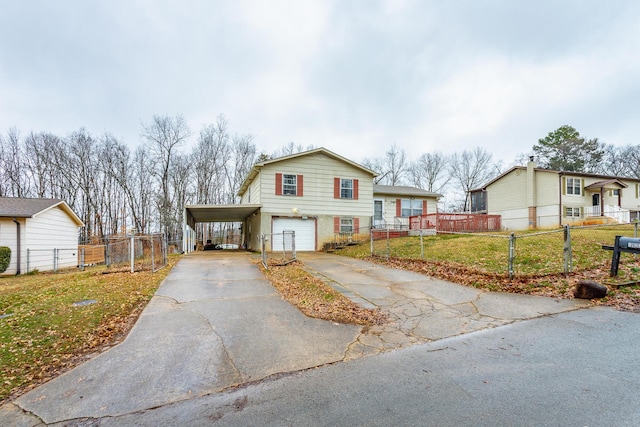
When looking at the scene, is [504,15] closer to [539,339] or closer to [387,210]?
[387,210]

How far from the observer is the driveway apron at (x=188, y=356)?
2693mm

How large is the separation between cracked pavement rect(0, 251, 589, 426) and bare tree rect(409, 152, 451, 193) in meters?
42.3

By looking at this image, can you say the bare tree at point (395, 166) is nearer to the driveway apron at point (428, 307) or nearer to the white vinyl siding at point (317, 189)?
the white vinyl siding at point (317, 189)

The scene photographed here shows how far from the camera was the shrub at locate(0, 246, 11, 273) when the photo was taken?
12602 millimetres

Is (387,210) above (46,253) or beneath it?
above

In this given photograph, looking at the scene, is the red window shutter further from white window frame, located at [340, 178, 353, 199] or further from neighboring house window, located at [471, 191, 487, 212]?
neighboring house window, located at [471, 191, 487, 212]

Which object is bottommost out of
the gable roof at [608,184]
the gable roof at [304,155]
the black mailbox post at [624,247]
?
the black mailbox post at [624,247]

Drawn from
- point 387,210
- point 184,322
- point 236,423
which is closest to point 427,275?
point 184,322

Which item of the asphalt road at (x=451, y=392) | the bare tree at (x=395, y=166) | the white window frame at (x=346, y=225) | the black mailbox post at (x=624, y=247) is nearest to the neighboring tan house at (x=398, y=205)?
the white window frame at (x=346, y=225)

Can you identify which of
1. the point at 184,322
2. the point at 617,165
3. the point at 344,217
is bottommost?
the point at 184,322

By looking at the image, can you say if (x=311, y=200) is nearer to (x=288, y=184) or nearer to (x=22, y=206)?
(x=288, y=184)

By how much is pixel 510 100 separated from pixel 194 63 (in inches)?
873

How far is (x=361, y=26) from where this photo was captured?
13031 mm

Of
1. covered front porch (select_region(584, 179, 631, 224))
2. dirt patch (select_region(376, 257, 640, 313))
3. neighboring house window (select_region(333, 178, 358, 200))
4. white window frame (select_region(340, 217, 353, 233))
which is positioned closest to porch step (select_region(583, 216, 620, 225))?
covered front porch (select_region(584, 179, 631, 224))
